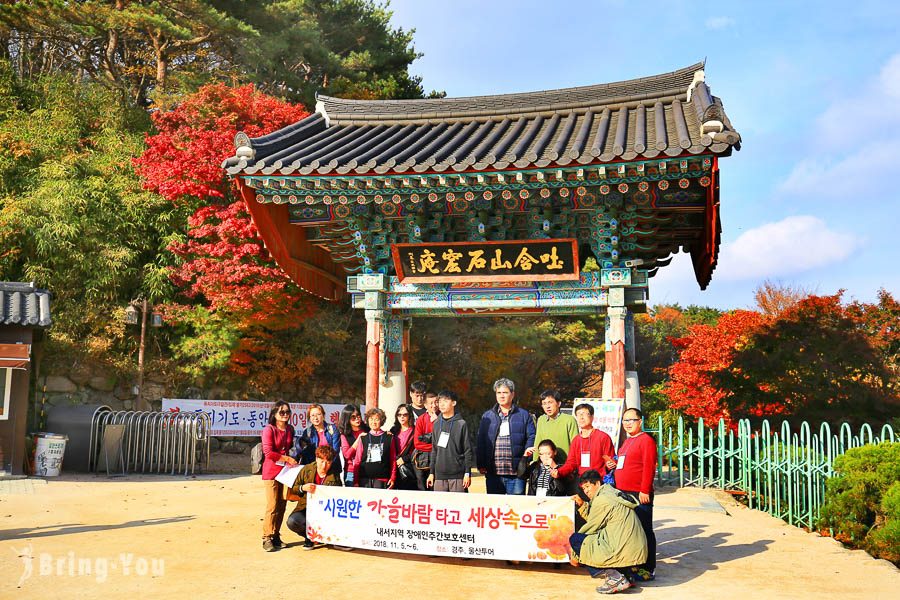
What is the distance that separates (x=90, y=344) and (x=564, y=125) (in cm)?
1176

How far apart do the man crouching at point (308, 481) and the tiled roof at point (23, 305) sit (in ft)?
25.6

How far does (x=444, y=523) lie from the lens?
6.70m

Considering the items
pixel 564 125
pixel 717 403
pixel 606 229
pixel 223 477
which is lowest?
pixel 223 477

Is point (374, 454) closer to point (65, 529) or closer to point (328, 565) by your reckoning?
point (328, 565)

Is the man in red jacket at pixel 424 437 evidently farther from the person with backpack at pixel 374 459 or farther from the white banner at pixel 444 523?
the white banner at pixel 444 523

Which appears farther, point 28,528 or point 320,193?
point 320,193

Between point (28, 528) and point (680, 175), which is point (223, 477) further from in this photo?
point (680, 175)

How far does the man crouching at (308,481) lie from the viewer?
734 centimetres

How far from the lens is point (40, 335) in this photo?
44.7 ft

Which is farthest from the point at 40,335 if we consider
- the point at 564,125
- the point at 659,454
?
the point at 659,454

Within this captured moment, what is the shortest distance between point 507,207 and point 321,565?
6.21 metres

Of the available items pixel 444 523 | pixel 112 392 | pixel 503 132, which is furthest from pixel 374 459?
pixel 112 392

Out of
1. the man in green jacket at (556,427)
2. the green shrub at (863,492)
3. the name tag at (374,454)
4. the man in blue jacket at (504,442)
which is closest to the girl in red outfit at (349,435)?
the name tag at (374,454)

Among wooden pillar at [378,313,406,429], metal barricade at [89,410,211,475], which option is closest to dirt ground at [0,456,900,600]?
wooden pillar at [378,313,406,429]
